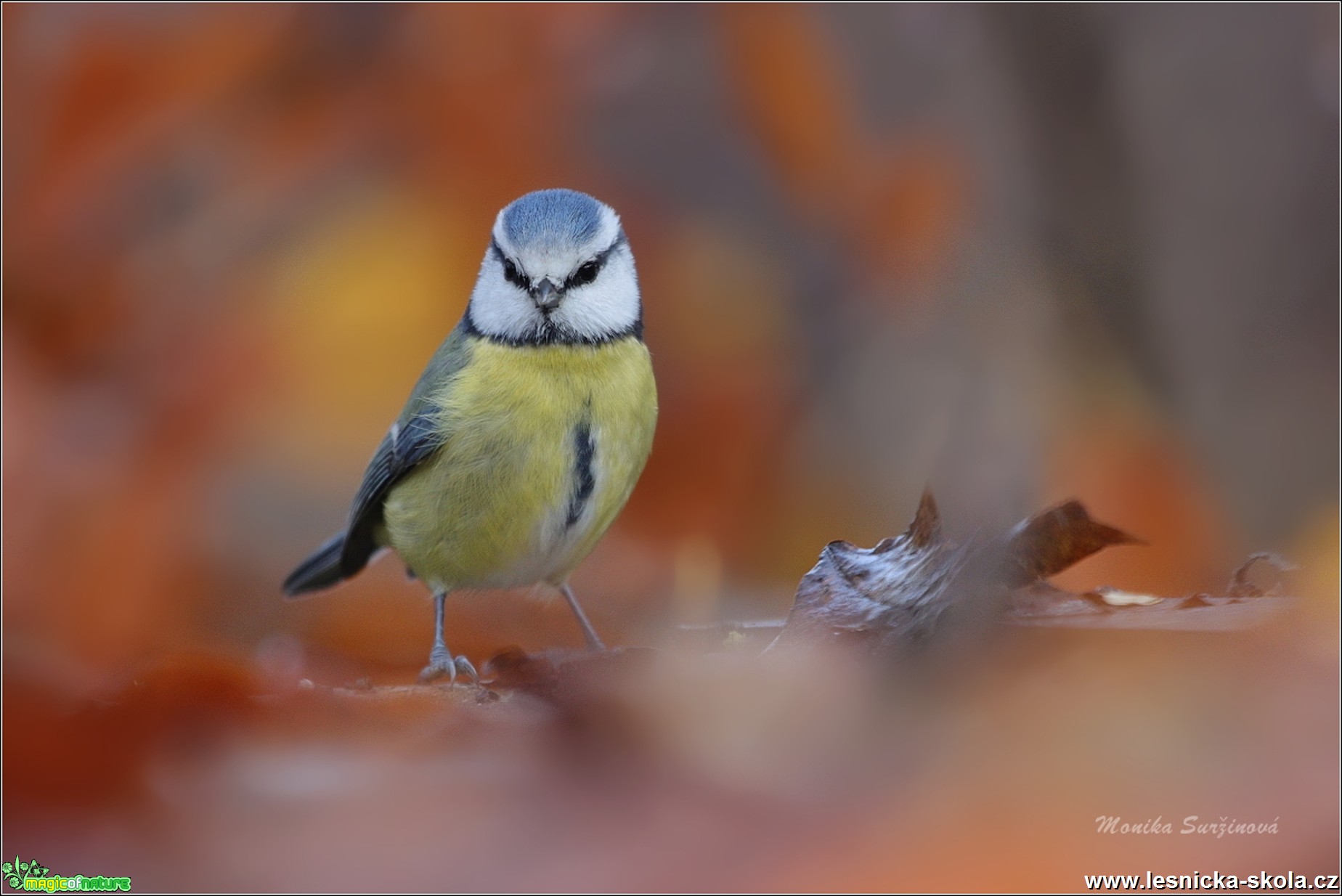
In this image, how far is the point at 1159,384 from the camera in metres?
0.77

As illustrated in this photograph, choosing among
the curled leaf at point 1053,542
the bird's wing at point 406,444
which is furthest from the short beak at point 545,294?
the curled leaf at point 1053,542

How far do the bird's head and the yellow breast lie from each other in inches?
0.6

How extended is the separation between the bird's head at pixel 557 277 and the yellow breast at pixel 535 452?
16 millimetres

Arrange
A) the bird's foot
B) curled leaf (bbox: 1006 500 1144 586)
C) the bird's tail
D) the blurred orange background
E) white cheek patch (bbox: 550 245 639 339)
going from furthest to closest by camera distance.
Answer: the bird's tail, white cheek patch (bbox: 550 245 639 339), the blurred orange background, the bird's foot, curled leaf (bbox: 1006 500 1144 586)

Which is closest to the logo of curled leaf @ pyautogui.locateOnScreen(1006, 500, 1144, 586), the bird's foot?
the bird's foot

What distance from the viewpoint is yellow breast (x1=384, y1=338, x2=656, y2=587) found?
35.7 inches

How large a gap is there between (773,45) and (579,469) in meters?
0.38

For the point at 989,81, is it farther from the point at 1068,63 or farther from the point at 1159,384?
the point at 1159,384

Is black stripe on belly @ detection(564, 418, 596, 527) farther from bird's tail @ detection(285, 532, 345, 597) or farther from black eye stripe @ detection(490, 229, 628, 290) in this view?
bird's tail @ detection(285, 532, 345, 597)

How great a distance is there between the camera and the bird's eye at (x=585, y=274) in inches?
33.6

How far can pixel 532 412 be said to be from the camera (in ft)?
2.98

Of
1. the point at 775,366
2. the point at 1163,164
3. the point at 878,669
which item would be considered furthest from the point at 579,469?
the point at 878,669

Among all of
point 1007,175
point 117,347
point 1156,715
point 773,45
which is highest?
point 773,45

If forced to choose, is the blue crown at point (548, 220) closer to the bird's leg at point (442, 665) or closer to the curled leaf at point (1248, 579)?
the bird's leg at point (442, 665)
